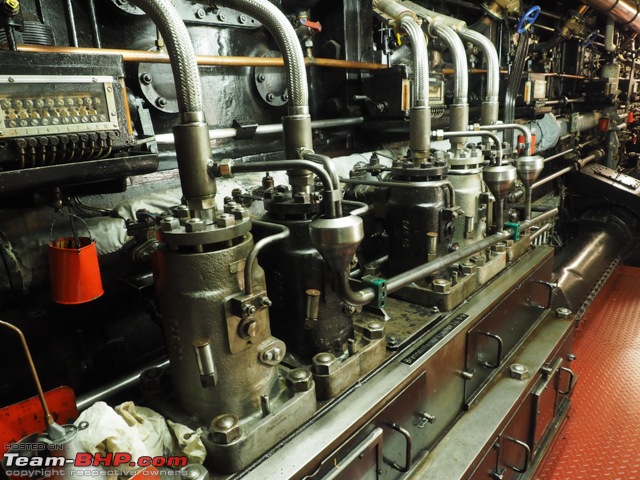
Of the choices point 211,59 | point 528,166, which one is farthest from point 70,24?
point 528,166

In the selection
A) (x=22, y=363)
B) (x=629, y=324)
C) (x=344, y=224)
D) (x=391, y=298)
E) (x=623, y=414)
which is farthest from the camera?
(x=629, y=324)

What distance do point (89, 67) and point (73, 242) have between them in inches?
17.5

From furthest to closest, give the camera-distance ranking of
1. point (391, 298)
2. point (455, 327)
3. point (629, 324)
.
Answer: point (629, 324) → point (391, 298) → point (455, 327)

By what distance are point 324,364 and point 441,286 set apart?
2.13 feet

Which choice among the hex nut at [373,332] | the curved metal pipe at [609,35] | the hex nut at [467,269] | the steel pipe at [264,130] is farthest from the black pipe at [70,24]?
the curved metal pipe at [609,35]

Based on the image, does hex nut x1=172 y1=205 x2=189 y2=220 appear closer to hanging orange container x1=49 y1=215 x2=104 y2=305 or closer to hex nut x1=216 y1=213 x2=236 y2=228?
hex nut x1=216 y1=213 x2=236 y2=228

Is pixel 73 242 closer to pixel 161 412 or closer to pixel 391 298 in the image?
pixel 161 412

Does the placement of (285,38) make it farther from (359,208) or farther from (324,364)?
(324,364)

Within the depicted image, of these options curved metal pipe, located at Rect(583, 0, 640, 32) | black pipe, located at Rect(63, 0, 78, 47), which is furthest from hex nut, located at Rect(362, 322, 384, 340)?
curved metal pipe, located at Rect(583, 0, 640, 32)

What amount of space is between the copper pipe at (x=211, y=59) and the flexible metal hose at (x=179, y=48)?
199 millimetres

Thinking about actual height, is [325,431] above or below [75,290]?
below

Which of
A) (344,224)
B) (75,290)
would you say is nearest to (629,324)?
(344,224)

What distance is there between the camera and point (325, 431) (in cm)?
101

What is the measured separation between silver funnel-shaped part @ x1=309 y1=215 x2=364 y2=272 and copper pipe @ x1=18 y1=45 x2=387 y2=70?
61cm
